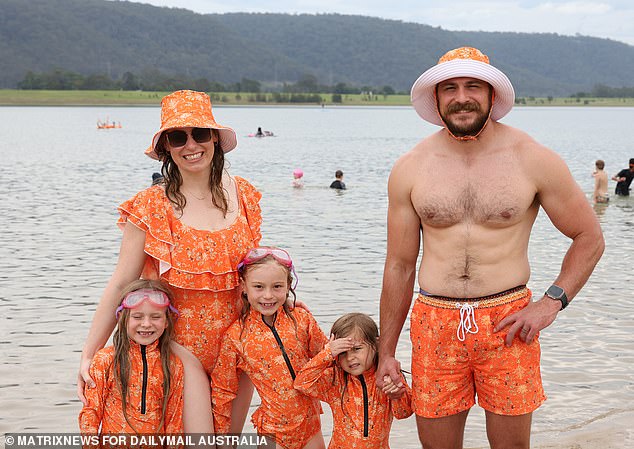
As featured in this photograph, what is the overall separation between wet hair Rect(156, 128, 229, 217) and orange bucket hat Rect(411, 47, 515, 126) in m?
1.16

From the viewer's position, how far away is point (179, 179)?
4.45 meters

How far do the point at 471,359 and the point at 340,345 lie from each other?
0.74m

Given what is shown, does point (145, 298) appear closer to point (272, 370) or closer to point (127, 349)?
point (127, 349)

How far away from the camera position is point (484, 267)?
3.96m

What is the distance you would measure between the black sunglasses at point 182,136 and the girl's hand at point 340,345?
4.29 feet

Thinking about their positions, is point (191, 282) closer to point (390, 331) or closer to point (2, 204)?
point (390, 331)

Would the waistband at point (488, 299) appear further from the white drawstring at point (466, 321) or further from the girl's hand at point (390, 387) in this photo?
the girl's hand at point (390, 387)

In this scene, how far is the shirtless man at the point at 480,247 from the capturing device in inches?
153

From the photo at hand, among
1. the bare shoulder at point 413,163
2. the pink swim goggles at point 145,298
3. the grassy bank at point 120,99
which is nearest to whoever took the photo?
the bare shoulder at point 413,163

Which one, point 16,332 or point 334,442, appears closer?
point 334,442

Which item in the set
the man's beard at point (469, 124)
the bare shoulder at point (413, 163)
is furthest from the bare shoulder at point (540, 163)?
the bare shoulder at point (413, 163)

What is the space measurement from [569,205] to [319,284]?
7.97 m

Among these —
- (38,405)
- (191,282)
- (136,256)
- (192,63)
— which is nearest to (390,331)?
(191,282)

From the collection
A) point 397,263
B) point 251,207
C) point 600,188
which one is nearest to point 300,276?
point 251,207
